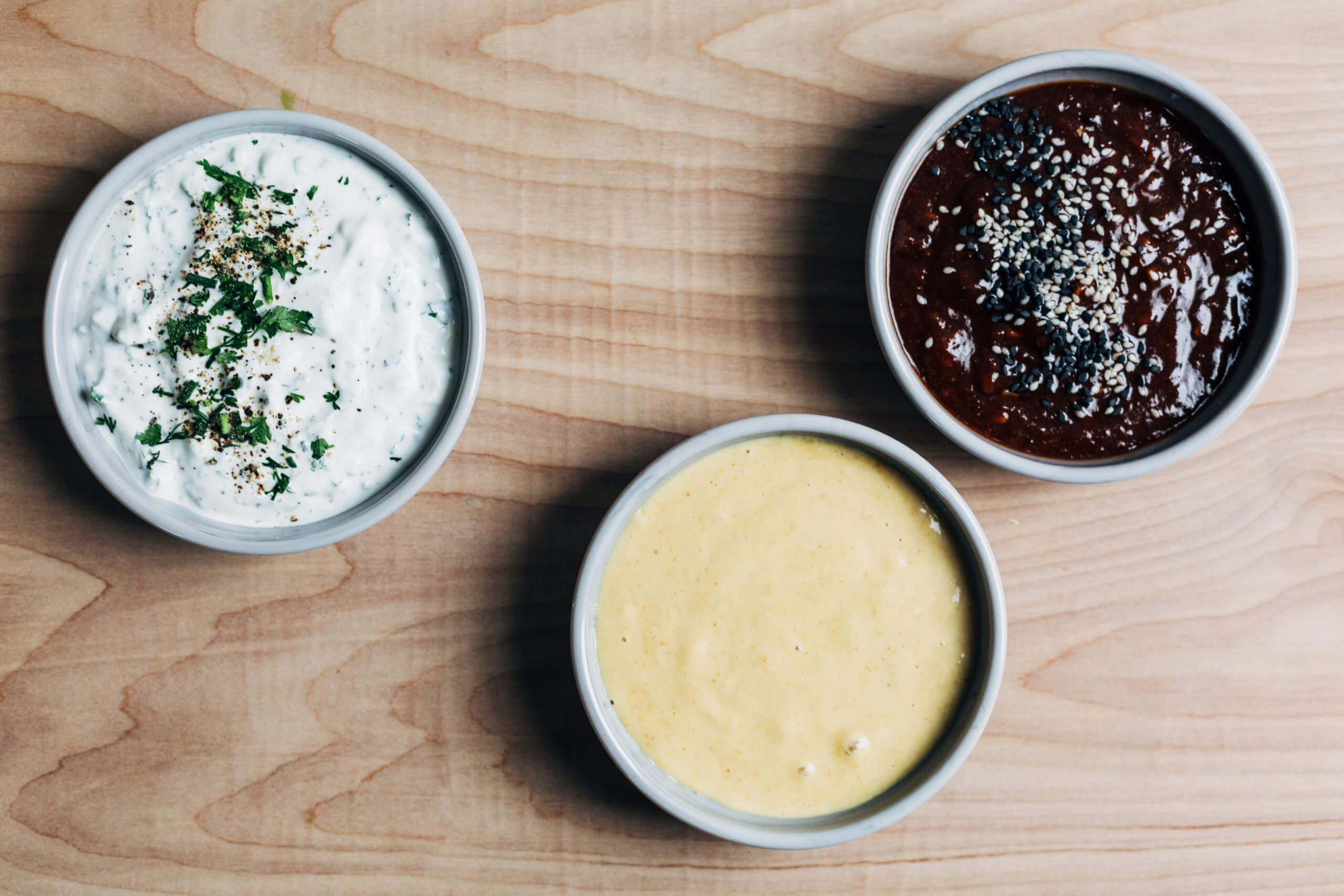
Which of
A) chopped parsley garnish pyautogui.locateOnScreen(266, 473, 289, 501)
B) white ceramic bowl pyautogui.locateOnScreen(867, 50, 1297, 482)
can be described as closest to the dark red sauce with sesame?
white ceramic bowl pyautogui.locateOnScreen(867, 50, 1297, 482)

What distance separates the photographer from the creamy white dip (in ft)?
6.44

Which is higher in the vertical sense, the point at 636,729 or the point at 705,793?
the point at 636,729

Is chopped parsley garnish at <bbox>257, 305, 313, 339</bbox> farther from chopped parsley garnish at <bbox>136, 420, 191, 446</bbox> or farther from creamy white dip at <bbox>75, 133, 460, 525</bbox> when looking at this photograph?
chopped parsley garnish at <bbox>136, 420, 191, 446</bbox>

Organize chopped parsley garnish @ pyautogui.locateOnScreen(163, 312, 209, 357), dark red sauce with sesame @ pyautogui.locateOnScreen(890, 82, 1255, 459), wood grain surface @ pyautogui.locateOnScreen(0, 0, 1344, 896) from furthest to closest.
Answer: wood grain surface @ pyautogui.locateOnScreen(0, 0, 1344, 896) < dark red sauce with sesame @ pyautogui.locateOnScreen(890, 82, 1255, 459) < chopped parsley garnish @ pyautogui.locateOnScreen(163, 312, 209, 357)

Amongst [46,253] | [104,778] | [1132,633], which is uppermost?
[46,253]

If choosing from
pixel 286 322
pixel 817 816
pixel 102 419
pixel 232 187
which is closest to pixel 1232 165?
pixel 817 816

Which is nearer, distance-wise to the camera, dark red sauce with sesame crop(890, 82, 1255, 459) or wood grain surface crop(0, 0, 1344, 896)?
dark red sauce with sesame crop(890, 82, 1255, 459)

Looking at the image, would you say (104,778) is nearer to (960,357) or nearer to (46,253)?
(46,253)

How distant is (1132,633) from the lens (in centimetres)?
232

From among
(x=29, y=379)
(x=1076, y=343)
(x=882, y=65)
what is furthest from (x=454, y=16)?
(x=1076, y=343)

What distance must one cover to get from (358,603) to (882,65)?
194 centimetres

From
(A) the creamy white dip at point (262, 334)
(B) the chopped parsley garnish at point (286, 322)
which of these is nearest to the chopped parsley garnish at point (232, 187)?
(A) the creamy white dip at point (262, 334)

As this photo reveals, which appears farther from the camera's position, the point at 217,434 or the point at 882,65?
the point at 882,65

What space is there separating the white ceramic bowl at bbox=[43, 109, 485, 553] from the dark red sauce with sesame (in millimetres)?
1024
